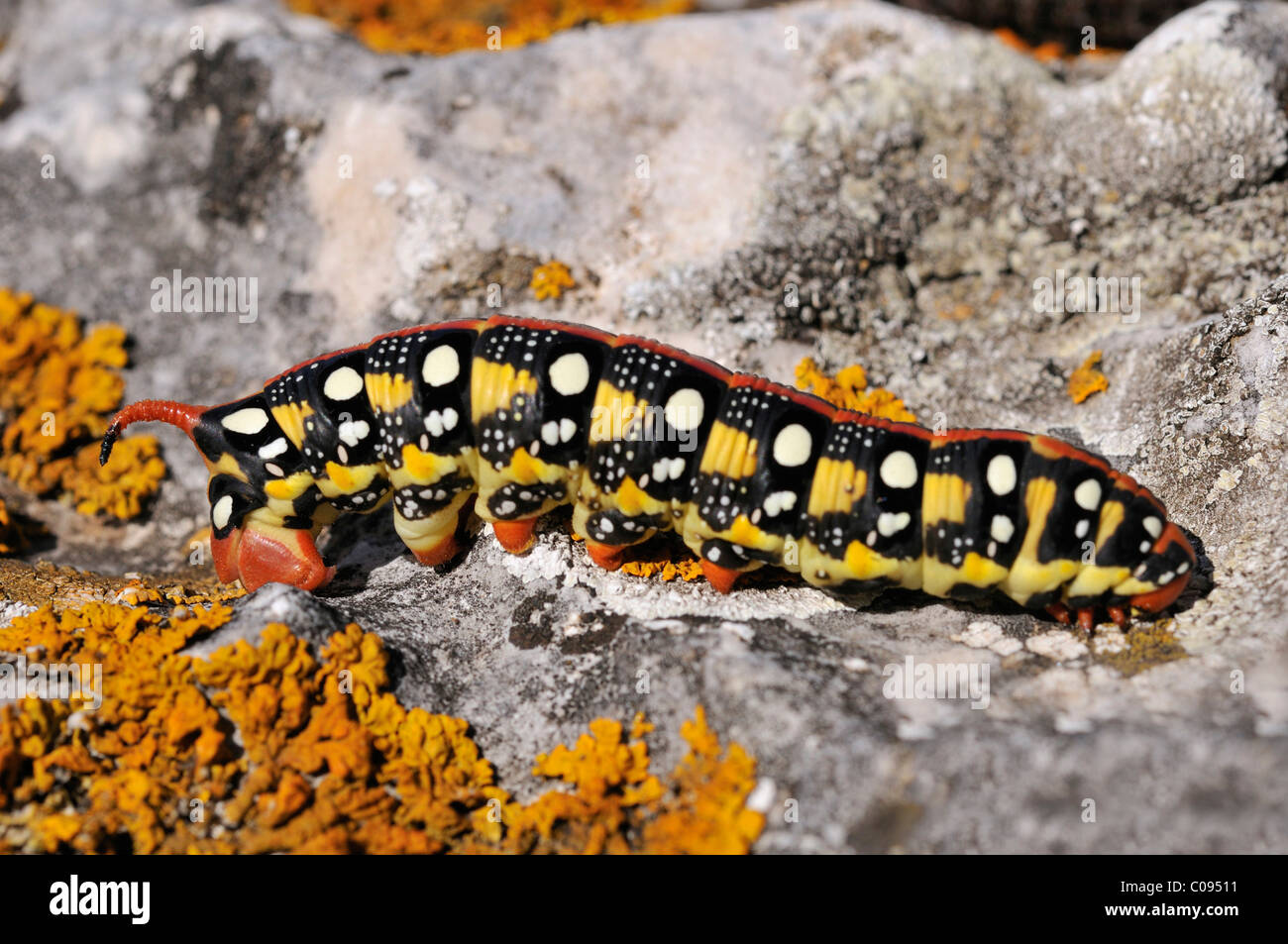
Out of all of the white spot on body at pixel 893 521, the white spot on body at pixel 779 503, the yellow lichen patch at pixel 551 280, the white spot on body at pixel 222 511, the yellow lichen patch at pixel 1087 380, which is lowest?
the white spot on body at pixel 222 511

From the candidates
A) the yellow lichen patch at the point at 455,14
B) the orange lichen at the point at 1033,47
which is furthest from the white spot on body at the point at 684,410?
the yellow lichen patch at the point at 455,14

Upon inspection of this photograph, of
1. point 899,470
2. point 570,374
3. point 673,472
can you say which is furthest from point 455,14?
point 899,470

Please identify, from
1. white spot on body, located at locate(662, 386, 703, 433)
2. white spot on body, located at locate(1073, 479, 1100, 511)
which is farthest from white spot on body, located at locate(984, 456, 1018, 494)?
white spot on body, located at locate(662, 386, 703, 433)

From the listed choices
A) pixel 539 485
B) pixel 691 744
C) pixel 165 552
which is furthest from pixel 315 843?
pixel 165 552

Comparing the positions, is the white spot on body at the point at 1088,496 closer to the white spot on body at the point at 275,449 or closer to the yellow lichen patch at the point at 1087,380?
the yellow lichen patch at the point at 1087,380

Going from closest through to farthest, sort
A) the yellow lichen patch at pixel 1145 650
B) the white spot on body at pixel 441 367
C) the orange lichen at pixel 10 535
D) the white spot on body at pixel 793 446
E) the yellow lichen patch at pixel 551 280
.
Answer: the yellow lichen patch at pixel 1145 650, the white spot on body at pixel 793 446, the white spot on body at pixel 441 367, the orange lichen at pixel 10 535, the yellow lichen patch at pixel 551 280

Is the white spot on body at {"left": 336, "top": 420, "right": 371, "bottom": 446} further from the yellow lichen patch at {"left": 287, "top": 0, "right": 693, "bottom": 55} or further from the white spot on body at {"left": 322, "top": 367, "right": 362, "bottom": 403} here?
the yellow lichen patch at {"left": 287, "top": 0, "right": 693, "bottom": 55}

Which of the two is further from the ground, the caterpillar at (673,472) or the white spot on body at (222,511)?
the caterpillar at (673,472)
